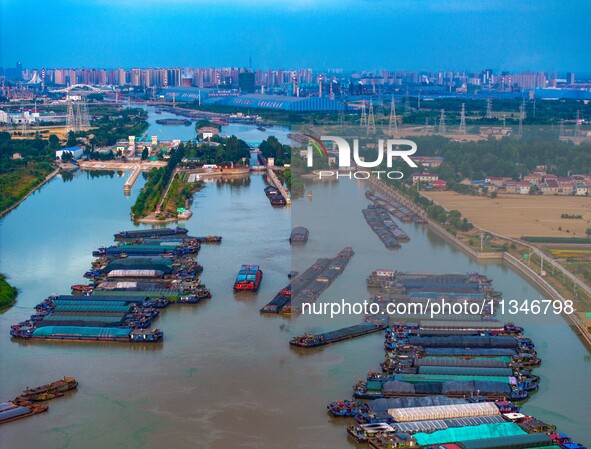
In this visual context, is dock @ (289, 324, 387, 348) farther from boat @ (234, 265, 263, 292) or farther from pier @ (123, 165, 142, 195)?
pier @ (123, 165, 142, 195)

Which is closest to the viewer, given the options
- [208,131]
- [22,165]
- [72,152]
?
[22,165]

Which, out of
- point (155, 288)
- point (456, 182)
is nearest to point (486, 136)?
point (456, 182)

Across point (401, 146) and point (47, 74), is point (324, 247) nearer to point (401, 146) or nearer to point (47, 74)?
point (401, 146)

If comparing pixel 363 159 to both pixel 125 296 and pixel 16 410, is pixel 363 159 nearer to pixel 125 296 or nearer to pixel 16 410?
pixel 125 296

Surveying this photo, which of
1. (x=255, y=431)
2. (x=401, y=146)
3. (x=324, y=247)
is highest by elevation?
(x=401, y=146)

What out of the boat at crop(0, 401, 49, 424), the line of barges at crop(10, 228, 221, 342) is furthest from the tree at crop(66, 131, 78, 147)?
the boat at crop(0, 401, 49, 424)

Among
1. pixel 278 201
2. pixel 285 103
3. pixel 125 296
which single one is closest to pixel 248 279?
pixel 125 296
